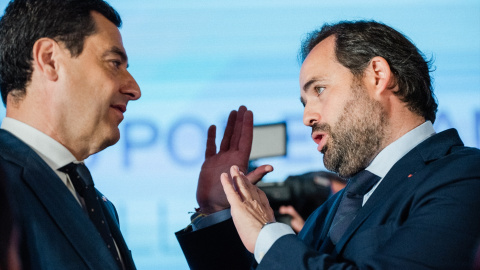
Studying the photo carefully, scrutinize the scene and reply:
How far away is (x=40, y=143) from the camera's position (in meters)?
1.25

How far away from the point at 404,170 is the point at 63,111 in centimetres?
91

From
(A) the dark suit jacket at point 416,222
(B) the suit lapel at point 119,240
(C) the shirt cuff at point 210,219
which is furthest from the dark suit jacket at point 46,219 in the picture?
(C) the shirt cuff at point 210,219

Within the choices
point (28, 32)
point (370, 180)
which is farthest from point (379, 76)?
point (28, 32)

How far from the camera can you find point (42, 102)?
1.28 metres

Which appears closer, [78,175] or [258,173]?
[78,175]

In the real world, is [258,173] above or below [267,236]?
above

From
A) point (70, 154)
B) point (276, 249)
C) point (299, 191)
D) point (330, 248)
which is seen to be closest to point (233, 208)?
point (276, 249)

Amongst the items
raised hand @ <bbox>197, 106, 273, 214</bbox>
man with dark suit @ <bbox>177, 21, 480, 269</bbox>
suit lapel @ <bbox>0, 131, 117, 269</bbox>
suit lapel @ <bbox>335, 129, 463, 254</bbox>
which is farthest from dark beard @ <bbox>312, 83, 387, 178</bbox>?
suit lapel @ <bbox>0, 131, 117, 269</bbox>

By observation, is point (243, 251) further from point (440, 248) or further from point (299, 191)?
point (299, 191)

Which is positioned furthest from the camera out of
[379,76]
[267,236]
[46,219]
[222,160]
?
[222,160]

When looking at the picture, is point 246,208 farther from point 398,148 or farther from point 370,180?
point 398,148

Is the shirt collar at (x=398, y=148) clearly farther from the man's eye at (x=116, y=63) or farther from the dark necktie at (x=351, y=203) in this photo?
the man's eye at (x=116, y=63)

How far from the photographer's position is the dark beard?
157 cm

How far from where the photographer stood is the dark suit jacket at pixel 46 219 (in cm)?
108
